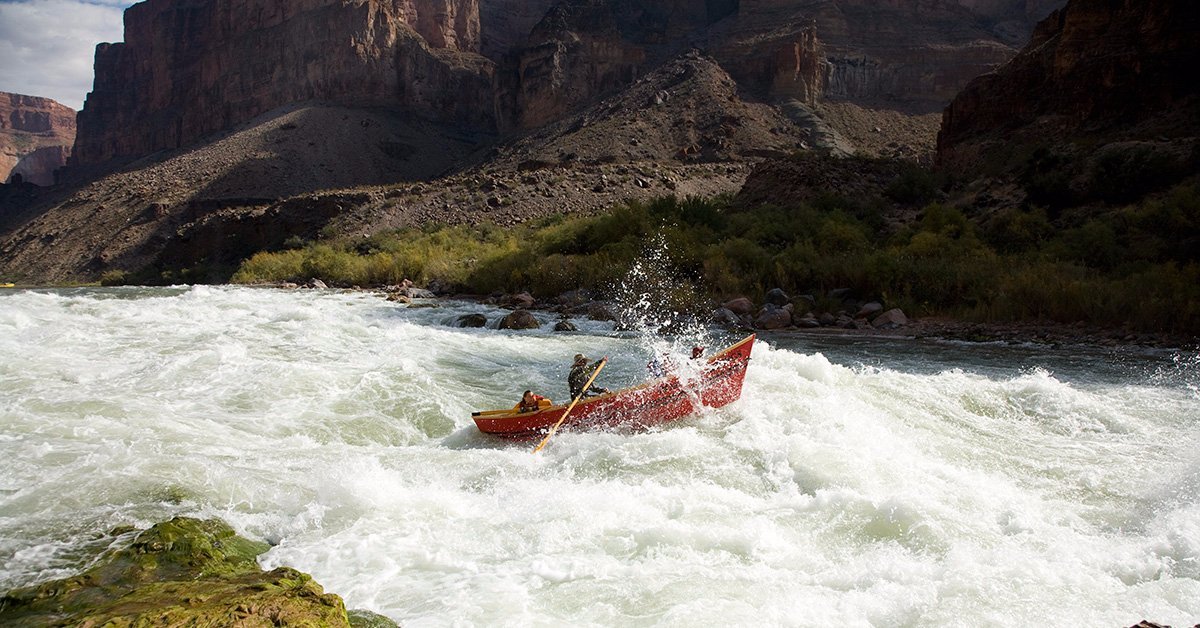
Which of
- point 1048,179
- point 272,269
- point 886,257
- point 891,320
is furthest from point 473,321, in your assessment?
point 272,269

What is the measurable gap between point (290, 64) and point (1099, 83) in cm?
6231

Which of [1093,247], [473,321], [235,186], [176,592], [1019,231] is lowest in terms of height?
[176,592]

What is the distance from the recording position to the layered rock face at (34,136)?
334 ft

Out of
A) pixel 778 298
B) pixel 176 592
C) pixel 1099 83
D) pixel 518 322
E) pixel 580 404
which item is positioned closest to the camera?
pixel 176 592

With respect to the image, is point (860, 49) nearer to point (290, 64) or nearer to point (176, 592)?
point (290, 64)

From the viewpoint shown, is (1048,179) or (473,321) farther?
(1048,179)

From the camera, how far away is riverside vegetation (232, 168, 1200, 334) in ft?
44.6

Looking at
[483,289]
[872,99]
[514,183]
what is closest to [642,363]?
[483,289]

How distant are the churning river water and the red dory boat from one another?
189 mm

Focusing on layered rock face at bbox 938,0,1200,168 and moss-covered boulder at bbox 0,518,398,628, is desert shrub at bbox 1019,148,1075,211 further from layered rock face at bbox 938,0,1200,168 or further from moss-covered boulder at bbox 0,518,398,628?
moss-covered boulder at bbox 0,518,398,628

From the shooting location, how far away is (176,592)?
12.0 ft

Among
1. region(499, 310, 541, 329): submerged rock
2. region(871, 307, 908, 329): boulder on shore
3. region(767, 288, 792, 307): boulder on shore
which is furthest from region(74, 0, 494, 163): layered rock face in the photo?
region(871, 307, 908, 329): boulder on shore

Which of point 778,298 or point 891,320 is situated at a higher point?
point 778,298

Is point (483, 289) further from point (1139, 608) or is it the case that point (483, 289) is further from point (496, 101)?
point (496, 101)
